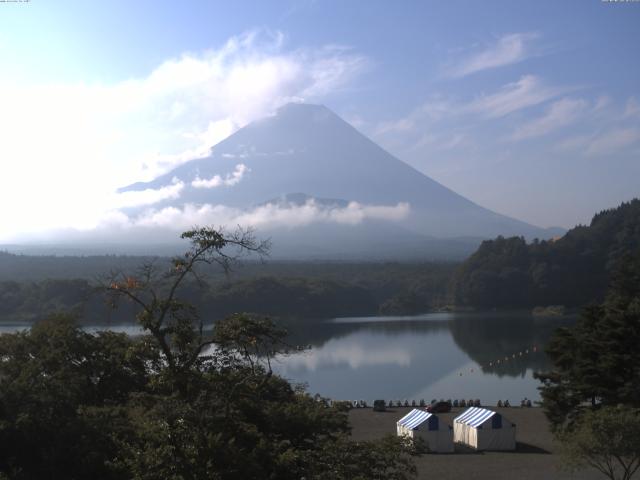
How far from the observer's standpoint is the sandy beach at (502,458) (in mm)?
8359

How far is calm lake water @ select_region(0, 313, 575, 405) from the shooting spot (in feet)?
55.0

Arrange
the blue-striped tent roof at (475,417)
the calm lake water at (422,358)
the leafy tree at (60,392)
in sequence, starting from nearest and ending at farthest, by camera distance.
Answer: the leafy tree at (60,392), the blue-striped tent roof at (475,417), the calm lake water at (422,358)

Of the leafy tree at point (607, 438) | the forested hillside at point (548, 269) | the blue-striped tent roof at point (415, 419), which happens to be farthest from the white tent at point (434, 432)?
the forested hillside at point (548, 269)

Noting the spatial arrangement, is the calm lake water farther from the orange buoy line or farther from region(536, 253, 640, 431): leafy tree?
region(536, 253, 640, 431): leafy tree

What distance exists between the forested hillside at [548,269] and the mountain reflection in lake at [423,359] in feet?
18.3

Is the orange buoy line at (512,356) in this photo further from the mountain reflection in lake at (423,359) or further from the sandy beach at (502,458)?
the sandy beach at (502,458)

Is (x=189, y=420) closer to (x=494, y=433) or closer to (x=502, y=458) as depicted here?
(x=502, y=458)

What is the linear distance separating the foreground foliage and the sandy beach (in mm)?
3253

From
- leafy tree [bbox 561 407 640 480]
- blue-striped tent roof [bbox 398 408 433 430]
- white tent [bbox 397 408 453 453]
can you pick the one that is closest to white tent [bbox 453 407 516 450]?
white tent [bbox 397 408 453 453]

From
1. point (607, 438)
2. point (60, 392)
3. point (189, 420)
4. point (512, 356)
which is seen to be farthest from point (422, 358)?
point (189, 420)

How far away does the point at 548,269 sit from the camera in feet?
126

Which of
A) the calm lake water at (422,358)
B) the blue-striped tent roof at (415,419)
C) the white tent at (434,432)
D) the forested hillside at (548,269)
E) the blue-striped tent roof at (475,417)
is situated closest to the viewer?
the white tent at (434,432)

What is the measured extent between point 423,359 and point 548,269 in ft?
63.0

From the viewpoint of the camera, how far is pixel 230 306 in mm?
34219
